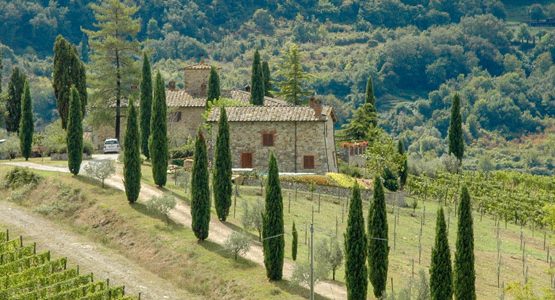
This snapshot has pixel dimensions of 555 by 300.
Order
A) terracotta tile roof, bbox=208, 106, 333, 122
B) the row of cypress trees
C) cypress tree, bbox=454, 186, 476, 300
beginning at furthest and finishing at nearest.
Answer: terracotta tile roof, bbox=208, 106, 333, 122 → cypress tree, bbox=454, 186, 476, 300 → the row of cypress trees

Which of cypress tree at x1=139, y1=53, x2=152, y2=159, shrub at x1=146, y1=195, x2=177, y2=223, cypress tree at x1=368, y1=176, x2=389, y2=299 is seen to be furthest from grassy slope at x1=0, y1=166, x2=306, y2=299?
cypress tree at x1=139, y1=53, x2=152, y2=159

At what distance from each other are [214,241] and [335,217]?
11.3 meters

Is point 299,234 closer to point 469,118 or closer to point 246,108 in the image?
point 246,108

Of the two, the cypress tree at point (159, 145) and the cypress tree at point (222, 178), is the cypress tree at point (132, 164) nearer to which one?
the cypress tree at point (159, 145)

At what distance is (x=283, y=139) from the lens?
80.2 metres

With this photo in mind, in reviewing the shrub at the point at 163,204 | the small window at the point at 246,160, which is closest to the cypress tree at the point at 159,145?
the shrub at the point at 163,204

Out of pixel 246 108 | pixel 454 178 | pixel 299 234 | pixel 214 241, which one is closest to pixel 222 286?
pixel 214 241

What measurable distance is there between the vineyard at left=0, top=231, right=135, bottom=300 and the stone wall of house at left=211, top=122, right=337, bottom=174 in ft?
87.2

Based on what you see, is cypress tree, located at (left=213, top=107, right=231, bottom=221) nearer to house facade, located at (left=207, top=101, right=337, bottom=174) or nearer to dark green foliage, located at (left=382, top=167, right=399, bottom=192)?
house facade, located at (left=207, top=101, right=337, bottom=174)

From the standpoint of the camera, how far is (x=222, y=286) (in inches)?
2122

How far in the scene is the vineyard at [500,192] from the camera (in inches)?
3182

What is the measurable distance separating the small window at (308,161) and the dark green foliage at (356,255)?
27.3 metres

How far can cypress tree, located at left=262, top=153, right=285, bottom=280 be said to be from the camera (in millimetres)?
53844

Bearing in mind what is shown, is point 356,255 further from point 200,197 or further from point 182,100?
point 182,100
